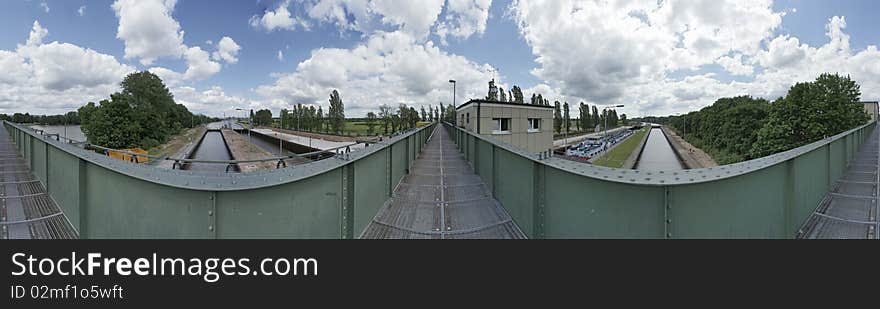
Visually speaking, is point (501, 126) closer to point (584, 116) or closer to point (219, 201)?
point (219, 201)

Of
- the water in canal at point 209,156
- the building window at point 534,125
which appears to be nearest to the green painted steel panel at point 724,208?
the water in canal at point 209,156

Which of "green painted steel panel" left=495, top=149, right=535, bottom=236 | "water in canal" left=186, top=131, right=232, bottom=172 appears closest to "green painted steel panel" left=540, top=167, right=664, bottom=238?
"green painted steel panel" left=495, top=149, right=535, bottom=236

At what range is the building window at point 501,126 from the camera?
24509 mm

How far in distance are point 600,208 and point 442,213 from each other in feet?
11.4

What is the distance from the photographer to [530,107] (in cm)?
2891

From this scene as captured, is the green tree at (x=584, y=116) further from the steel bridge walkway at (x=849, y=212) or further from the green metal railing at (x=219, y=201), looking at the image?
the green metal railing at (x=219, y=201)

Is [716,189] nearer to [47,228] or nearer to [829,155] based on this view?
[829,155]

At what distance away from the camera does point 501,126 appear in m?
25.3

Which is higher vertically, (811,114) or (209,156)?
(811,114)

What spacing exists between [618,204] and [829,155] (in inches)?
279

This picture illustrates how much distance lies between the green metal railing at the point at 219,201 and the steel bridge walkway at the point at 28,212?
2.58ft

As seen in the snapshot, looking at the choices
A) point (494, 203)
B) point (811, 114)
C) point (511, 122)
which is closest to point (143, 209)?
point (494, 203)

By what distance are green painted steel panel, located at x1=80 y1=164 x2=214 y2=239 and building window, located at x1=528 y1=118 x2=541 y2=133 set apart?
2699 centimetres
